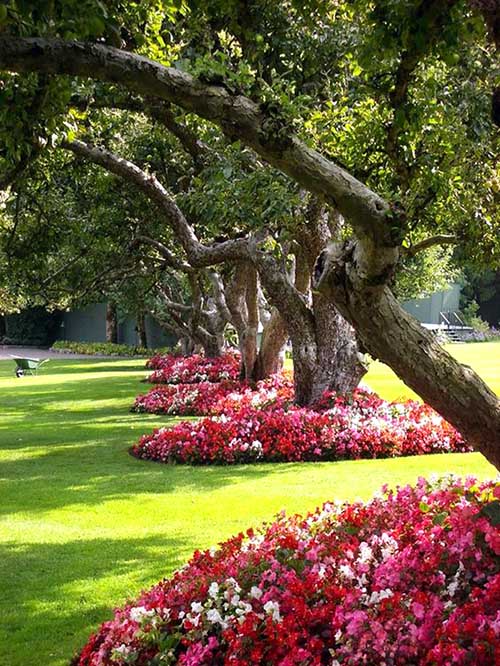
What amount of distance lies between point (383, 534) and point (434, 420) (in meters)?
8.04

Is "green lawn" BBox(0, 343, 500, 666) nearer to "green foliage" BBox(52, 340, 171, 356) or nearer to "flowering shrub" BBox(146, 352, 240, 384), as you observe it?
"flowering shrub" BBox(146, 352, 240, 384)

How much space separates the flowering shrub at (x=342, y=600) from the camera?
3.99 metres

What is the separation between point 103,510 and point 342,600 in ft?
16.3

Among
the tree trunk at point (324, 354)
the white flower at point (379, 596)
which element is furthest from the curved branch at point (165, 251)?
the white flower at point (379, 596)

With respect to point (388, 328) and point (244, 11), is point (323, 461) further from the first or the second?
point (388, 328)

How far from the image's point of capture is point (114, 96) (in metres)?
10.2

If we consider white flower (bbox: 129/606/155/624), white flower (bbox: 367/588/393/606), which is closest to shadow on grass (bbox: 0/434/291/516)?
white flower (bbox: 129/606/155/624)

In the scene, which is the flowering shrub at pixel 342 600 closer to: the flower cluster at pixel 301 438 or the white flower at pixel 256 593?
the white flower at pixel 256 593

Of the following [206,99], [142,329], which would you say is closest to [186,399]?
[206,99]

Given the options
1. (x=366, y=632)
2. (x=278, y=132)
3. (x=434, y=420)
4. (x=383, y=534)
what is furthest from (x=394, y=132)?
(x=434, y=420)

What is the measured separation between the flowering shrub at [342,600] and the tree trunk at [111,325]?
1497 inches

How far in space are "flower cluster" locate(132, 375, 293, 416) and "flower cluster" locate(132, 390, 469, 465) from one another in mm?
1793

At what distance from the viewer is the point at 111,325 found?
1721 inches

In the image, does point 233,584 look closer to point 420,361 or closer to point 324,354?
point 420,361
